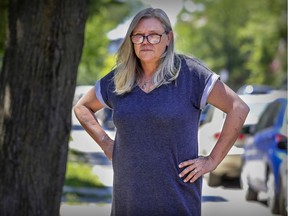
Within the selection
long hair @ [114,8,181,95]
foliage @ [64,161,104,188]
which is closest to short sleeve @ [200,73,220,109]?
long hair @ [114,8,181,95]

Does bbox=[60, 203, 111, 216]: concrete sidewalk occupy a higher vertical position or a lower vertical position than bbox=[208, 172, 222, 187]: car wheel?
lower

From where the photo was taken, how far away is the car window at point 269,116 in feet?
32.1

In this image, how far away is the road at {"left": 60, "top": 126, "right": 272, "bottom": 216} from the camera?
8.14 m

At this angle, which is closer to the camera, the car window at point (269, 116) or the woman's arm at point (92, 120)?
the woman's arm at point (92, 120)

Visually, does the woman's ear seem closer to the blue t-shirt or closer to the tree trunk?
the blue t-shirt

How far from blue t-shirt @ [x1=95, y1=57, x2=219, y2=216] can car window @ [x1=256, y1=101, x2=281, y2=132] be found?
20.1ft

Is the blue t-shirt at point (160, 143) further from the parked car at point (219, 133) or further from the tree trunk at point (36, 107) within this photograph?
the tree trunk at point (36, 107)

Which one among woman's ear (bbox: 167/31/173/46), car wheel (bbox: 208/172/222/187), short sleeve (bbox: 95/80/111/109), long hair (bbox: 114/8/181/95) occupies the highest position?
woman's ear (bbox: 167/31/173/46)

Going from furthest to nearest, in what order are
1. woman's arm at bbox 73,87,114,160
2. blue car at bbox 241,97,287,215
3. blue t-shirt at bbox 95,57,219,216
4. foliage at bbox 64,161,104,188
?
1. foliage at bbox 64,161,104,188
2. blue car at bbox 241,97,287,215
3. woman's arm at bbox 73,87,114,160
4. blue t-shirt at bbox 95,57,219,216

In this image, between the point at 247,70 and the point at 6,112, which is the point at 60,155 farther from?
the point at 247,70

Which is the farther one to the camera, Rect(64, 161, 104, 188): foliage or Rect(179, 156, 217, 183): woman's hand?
Rect(64, 161, 104, 188): foliage

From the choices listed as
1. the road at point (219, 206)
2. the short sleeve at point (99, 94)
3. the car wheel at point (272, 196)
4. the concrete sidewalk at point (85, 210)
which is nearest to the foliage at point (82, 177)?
the concrete sidewalk at point (85, 210)

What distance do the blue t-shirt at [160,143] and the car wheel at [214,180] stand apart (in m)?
4.96

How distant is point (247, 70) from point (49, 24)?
102ft
